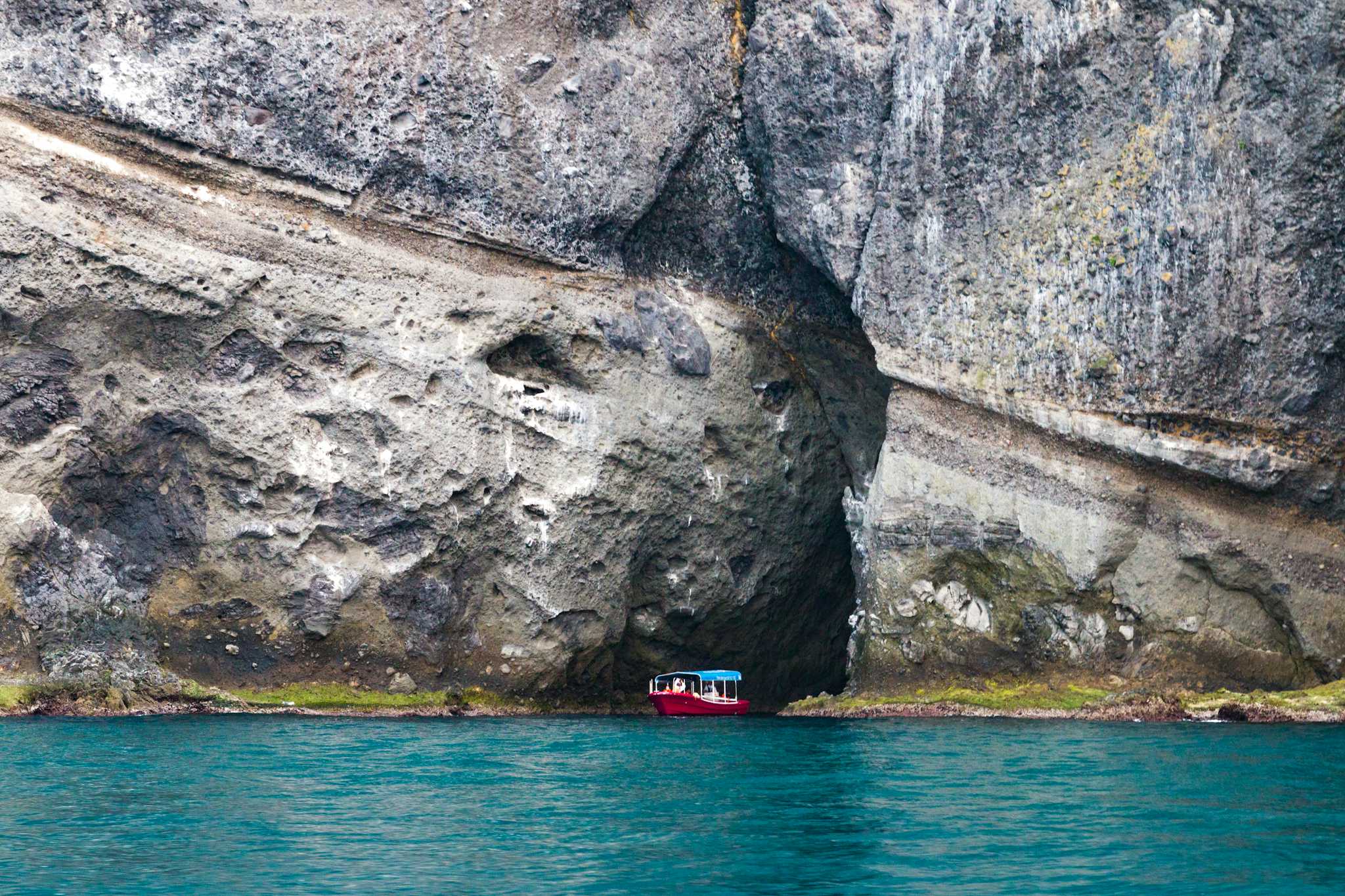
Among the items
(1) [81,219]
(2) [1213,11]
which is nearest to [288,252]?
(1) [81,219]

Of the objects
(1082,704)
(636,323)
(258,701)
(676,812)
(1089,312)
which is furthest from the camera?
(636,323)

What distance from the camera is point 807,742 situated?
70.8 ft

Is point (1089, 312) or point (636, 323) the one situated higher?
point (636, 323)

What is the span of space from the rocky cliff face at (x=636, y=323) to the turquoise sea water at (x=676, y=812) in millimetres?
4110

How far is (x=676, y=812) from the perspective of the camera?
48.7ft

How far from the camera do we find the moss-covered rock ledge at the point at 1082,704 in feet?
75.5

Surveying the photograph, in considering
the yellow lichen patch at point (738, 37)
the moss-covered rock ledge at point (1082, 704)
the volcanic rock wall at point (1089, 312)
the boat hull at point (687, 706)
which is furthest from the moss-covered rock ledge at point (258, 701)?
the yellow lichen patch at point (738, 37)

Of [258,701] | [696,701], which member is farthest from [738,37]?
[258,701]

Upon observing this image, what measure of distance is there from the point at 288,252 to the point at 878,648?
1250 centimetres

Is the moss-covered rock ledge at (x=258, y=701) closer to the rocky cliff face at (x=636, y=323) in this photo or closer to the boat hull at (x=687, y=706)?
the rocky cliff face at (x=636, y=323)

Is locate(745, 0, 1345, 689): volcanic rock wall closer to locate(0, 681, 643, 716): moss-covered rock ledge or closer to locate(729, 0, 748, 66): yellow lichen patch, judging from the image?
locate(729, 0, 748, 66): yellow lichen patch

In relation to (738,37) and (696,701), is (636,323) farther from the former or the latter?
(696,701)

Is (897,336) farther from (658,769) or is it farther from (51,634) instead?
(51,634)

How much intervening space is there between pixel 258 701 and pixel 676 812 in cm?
1352
